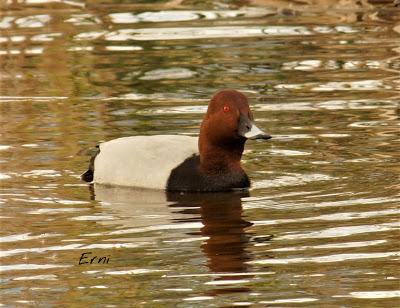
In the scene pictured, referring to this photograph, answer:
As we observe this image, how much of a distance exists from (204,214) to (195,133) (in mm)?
2460

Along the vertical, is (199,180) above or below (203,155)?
below

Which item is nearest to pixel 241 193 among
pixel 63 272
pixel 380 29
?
pixel 63 272

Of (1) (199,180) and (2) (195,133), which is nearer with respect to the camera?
(1) (199,180)

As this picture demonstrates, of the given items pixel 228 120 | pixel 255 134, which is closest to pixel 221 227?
pixel 255 134

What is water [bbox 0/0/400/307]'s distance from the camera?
27.7ft

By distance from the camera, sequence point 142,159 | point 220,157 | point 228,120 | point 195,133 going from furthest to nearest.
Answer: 1. point 195,133
2. point 142,159
3. point 220,157
4. point 228,120

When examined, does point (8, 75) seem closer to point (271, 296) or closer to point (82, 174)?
point (82, 174)

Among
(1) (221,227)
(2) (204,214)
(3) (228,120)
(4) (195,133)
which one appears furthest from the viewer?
(4) (195,133)

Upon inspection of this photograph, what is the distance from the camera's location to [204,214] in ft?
35.0

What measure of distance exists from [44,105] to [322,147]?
3.43 m

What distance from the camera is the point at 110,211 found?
10734 millimetres

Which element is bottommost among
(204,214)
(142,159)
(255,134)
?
(204,214)

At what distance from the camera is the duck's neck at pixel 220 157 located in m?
11.6

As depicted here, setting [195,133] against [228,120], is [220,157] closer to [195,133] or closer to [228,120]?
[228,120]
